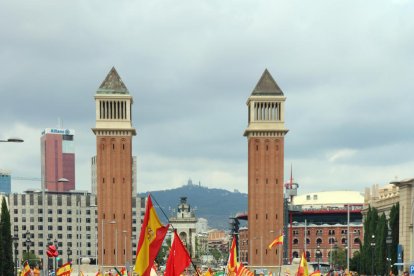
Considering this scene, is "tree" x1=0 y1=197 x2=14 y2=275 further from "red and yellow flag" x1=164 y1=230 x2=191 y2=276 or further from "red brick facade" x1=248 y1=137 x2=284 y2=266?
"red brick facade" x1=248 y1=137 x2=284 y2=266

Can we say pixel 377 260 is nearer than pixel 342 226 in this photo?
Yes

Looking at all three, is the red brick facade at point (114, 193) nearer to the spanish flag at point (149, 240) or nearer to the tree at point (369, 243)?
the tree at point (369, 243)

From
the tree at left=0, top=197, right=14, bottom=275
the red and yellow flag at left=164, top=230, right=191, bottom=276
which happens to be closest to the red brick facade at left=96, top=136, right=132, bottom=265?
the tree at left=0, top=197, right=14, bottom=275

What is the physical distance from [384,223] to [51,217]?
11646cm

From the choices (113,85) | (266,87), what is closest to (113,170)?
(113,85)

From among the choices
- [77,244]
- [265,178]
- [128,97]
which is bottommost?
[77,244]

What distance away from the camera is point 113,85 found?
5453 inches

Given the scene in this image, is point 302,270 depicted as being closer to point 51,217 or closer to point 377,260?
point 377,260

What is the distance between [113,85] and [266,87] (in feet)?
69.1

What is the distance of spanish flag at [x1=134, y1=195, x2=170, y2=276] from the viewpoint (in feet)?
84.0

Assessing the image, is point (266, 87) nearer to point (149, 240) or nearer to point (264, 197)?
point (264, 197)

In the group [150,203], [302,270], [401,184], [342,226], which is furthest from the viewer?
[342,226]

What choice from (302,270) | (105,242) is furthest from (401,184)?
(105,242)

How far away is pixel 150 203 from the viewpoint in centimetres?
2592
